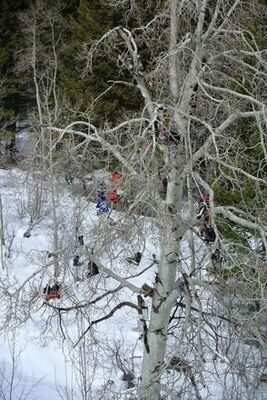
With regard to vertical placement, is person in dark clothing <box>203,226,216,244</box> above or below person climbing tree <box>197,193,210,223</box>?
below

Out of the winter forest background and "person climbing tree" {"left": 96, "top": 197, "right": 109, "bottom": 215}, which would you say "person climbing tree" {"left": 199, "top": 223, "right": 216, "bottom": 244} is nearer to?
the winter forest background

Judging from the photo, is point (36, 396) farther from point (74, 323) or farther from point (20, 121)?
point (20, 121)

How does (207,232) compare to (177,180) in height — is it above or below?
below

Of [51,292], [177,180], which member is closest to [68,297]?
[51,292]

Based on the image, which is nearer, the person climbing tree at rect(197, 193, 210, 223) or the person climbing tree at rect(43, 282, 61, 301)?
the person climbing tree at rect(197, 193, 210, 223)

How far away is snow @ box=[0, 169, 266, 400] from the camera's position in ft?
32.8

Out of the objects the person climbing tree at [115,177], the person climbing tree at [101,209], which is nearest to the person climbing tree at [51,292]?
the person climbing tree at [101,209]

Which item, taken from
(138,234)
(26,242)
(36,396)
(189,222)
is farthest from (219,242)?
(26,242)

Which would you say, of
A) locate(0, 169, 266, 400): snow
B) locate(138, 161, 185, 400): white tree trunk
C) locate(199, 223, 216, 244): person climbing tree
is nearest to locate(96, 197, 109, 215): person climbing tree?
locate(0, 169, 266, 400): snow

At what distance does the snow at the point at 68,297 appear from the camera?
10.0m

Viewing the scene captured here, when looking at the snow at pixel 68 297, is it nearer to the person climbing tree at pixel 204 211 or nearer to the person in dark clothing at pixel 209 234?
the person in dark clothing at pixel 209 234

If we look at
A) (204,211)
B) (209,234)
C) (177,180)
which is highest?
(177,180)

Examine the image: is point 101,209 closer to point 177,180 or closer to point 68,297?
point 68,297

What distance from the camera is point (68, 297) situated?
403 inches
